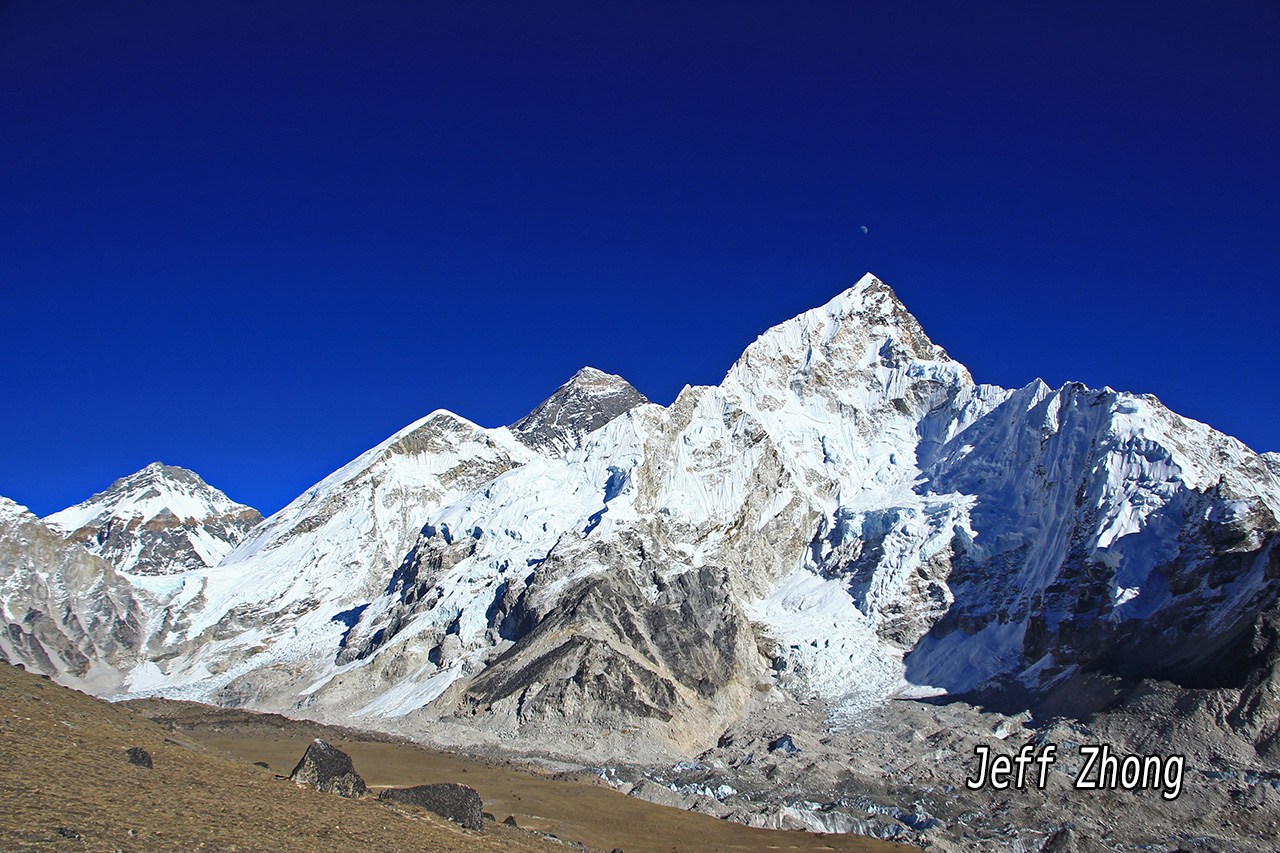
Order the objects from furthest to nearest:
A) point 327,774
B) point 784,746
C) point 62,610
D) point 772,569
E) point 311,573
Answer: point 311,573, point 62,610, point 772,569, point 784,746, point 327,774

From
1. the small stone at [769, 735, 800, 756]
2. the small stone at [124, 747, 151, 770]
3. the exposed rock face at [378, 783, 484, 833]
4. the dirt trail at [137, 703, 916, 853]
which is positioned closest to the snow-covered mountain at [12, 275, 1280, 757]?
the small stone at [769, 735, 800, 756]

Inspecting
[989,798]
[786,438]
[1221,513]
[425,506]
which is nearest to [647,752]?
[989,798]

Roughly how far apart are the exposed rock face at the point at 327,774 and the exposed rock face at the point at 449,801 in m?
1.98

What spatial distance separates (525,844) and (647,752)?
54.9 m

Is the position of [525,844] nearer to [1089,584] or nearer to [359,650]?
[1089,584]

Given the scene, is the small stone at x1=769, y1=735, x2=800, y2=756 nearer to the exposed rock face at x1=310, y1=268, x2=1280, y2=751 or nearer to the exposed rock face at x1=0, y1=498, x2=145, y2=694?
the exposed rock face at x1=310, y1=268, x2=1280, y2=751

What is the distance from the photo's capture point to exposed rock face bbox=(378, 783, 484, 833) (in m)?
27.8

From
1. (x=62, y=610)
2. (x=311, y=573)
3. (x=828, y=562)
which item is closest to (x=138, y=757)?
(x=828, y=562)

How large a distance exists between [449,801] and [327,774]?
14.7 ft

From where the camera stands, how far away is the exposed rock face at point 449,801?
27781 millimetres

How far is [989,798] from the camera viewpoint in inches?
2355

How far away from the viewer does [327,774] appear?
26297mm

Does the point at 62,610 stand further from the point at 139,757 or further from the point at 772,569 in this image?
the point at 139,757

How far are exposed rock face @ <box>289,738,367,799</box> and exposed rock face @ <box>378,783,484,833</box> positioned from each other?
1.98 metres
